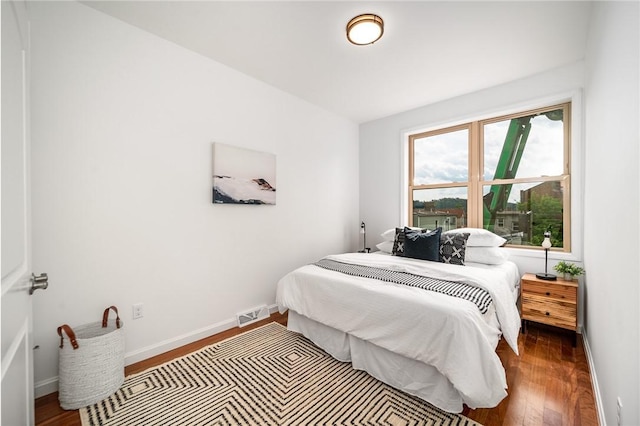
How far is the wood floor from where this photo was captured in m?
1.61

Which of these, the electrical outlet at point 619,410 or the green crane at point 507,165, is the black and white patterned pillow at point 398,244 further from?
the electrical outlet at point 619,410

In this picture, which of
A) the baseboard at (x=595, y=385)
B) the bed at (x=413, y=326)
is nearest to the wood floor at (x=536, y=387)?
the baseboard at (x=595, y=385)

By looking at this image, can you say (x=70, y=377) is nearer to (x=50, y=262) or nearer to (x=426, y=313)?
(x=50, y=262)

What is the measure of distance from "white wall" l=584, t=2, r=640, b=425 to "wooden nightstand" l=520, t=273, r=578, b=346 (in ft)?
1.72

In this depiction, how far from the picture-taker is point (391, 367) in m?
1.89

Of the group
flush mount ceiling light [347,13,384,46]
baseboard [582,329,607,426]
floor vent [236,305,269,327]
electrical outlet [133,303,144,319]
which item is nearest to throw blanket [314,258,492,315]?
baseboard [582,329,607,426]

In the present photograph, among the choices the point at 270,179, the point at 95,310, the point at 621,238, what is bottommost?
the point at 95,310

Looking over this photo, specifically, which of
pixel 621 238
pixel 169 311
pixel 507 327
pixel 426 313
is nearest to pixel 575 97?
pixel 621 238

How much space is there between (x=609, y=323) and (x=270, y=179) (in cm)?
285

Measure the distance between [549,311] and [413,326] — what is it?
1750 millimetres

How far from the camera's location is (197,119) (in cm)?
255

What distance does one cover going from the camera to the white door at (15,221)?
81 centimetres

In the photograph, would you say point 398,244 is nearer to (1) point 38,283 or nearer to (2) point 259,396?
(2) point 259,396

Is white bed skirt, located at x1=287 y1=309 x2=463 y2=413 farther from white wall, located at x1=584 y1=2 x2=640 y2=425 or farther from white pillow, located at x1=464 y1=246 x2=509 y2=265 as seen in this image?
white pillow, located at x1=464 y1=246 x2=509 y2=265
